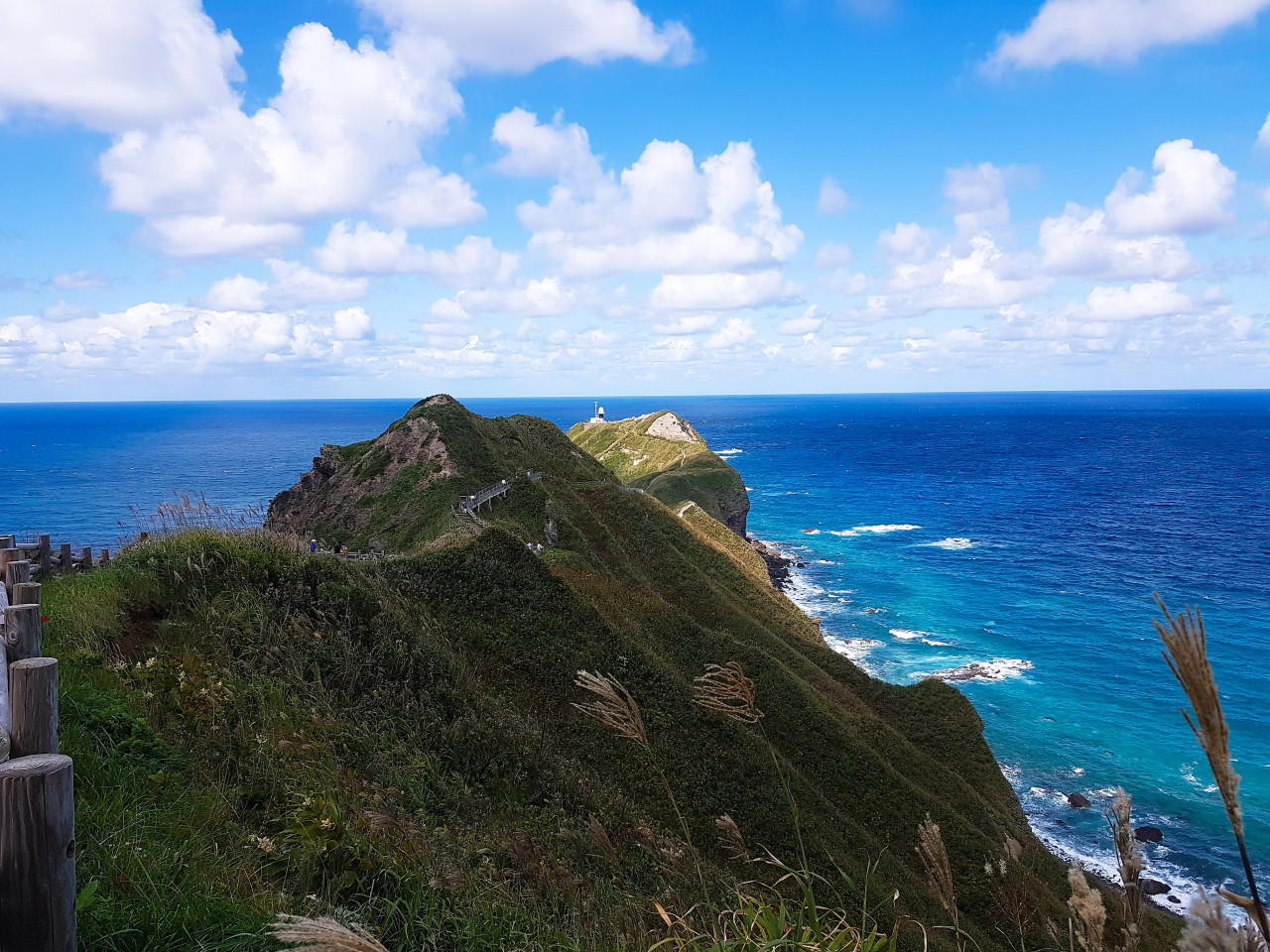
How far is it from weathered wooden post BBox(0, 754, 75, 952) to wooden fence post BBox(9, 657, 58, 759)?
0.46m

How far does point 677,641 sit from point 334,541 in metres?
24.7

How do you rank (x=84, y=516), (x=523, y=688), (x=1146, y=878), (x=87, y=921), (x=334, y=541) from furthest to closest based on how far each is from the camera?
1. (x=84, y=516)
2. (x=334, y=541)
3. (x=1146, y=878)
4. (x=523, y=688)
5. (x=87, y=921)

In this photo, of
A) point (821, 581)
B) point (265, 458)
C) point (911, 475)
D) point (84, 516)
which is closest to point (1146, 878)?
point (821, 581)

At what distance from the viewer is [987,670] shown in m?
52.0

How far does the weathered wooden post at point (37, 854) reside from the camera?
122 inches

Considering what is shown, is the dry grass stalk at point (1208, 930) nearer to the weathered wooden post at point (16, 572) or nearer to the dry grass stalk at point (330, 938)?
the dry grass stalk at point (330, 938)

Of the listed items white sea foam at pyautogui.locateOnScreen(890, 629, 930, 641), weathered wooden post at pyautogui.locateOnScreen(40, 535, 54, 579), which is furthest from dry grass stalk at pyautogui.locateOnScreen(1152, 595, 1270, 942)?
white sea foam at pyautogui.locateOnScreen(890, 629, 930, 641)

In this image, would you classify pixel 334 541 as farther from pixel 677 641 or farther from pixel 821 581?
pixel 821 581

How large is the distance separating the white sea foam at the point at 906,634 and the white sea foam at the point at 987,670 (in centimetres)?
590

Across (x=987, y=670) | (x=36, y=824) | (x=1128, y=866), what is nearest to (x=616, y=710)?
(x=1128, y=866)

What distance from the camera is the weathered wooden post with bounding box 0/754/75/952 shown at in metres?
3.10

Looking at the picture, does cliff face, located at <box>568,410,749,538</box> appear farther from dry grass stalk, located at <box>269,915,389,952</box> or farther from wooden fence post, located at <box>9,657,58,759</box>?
dry grass stalk, located at <box>269,915,389,952</box>

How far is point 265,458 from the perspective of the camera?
175875mm

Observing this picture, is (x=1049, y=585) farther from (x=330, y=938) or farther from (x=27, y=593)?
(x=330, y=938)
